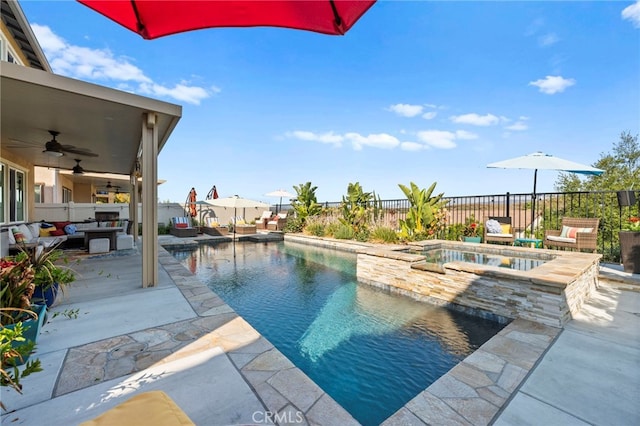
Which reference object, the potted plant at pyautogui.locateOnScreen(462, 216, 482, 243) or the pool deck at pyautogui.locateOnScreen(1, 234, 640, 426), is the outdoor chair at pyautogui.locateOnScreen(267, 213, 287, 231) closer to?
the potted plant at pyautogui.locateOnScreen(462, 216, 482, 243)

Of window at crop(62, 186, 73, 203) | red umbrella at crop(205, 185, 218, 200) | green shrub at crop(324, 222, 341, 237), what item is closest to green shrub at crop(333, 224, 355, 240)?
green shrub at crop(324, 222, 341, 237)

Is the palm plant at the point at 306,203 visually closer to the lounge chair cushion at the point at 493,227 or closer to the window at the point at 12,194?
the lounge chair cushion at the point at 493,227

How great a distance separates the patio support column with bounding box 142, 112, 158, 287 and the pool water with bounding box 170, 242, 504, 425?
4.54 feet

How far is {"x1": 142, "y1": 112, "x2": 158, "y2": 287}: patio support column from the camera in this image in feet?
14.6

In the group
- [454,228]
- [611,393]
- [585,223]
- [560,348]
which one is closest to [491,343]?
[560,348]

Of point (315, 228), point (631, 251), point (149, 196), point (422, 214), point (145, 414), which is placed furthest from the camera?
point (315, 228)

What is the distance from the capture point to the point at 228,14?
66.9 inches

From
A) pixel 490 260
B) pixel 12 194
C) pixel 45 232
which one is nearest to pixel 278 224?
pixel 45 232

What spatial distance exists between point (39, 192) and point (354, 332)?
58.4 ft

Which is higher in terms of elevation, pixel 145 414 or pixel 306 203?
pixel 306 203

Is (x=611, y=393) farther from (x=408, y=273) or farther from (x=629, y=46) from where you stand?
(x=629, y=46)

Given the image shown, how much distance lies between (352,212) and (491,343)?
31.3 feet

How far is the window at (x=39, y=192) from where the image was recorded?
43.3 ft

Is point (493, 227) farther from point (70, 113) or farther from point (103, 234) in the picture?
point (103, 234)
